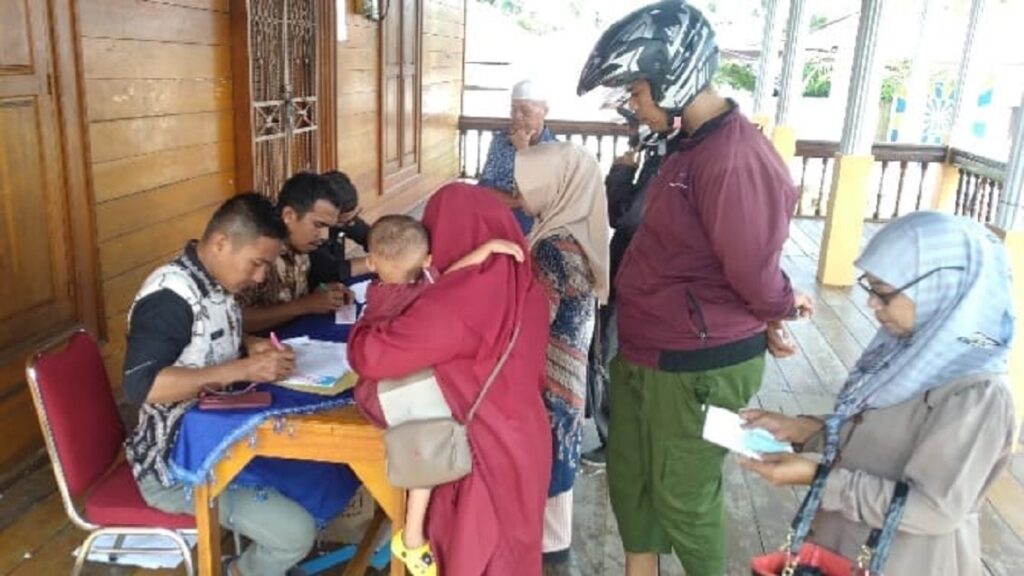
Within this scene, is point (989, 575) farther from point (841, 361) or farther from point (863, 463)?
point (841, 361)

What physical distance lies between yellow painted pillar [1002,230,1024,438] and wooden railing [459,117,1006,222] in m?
3.10

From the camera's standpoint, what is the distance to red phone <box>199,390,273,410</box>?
166 centimetres

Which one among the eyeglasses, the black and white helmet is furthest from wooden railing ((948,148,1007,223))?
the eyeglasses

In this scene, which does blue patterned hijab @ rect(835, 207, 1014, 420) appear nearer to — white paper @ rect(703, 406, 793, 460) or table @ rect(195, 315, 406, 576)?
white paper @ rect(703, 406, 793, 460)

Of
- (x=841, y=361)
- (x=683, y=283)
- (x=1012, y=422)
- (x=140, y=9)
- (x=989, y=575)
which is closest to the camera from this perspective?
(x=1012, y=422)

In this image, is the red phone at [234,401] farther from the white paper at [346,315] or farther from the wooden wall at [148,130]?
the wooden wall at [148,130]

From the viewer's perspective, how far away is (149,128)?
123 inches

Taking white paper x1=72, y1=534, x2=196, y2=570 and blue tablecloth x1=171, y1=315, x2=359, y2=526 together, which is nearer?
blue tablecloth x1=171, y1=315, x2=359, y2=526

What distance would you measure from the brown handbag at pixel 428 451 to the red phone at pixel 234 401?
0.91ft

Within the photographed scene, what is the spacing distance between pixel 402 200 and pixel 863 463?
592 centimetres

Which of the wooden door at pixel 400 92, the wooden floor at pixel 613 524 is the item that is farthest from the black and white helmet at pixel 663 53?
the wooden door at pixel 400 92

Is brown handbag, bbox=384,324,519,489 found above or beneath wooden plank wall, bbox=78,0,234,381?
beneath

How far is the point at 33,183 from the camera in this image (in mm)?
2568

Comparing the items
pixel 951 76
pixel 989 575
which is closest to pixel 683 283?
pixel 989 575
